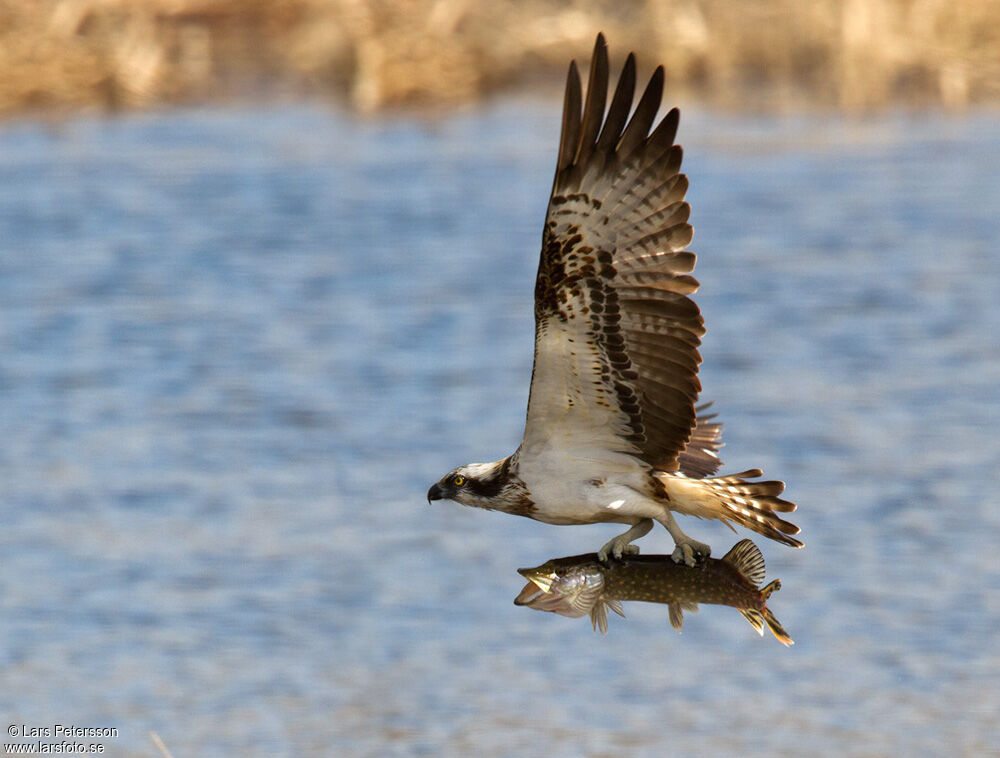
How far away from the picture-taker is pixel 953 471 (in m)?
14.8

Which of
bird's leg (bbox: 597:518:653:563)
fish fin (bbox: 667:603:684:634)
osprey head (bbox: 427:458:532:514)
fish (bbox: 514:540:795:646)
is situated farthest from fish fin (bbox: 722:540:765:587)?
osprey head (bbox: 427:458:532:514)

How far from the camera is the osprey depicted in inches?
251

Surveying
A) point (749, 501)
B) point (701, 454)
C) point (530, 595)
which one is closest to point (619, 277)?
point (749, 501)

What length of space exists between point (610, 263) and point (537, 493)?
0.94 m

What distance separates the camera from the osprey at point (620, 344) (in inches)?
251

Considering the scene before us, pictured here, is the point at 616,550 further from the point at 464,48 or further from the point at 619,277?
the point at 464,48

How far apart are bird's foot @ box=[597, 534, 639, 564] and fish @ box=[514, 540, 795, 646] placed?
3 centimetres

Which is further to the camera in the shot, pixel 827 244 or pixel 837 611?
pixel 827 244

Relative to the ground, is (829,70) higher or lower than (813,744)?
higher

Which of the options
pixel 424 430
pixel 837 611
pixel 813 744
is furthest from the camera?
pixel 424 430

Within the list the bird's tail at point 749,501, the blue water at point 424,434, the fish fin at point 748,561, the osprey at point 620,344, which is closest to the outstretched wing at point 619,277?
the osprey at point 620,344

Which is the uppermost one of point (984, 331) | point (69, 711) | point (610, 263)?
point (610, 263)

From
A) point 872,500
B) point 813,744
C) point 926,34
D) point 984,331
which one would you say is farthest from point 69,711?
point 926,34

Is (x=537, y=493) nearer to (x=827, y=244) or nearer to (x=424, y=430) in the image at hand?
(x=424, y=430)
